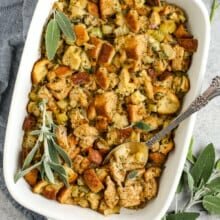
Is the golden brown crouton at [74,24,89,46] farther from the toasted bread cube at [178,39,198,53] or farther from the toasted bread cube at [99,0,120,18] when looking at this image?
the toasted bread cube at [178,39,198,53]

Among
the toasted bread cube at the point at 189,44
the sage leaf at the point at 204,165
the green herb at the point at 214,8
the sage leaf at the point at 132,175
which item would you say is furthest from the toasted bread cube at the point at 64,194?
the green herb at the point at 214,8

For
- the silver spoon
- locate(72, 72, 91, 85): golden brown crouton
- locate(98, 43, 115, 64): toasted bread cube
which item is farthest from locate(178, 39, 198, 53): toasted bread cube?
locate(72, 72, 91, 85): golden brown crouton

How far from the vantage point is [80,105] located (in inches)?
82.0

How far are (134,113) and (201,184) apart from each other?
0.49 metres

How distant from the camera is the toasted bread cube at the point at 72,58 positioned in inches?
Answer: 80.8

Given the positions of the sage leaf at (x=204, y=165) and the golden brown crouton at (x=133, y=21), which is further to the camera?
the sage leaf at (x=204, y=165)

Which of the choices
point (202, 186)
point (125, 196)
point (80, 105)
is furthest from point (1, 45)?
point (202, 186)

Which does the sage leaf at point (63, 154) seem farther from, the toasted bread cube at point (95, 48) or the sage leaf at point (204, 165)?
the sage leaf at point (204, 165)

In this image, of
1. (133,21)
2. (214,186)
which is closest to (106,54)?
(133,21)

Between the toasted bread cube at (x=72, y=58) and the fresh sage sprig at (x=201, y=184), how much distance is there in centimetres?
61

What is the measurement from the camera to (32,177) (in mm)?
2160

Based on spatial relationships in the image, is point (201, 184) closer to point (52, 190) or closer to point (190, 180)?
point (190, 180)

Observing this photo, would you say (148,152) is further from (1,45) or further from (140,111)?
(1,45)

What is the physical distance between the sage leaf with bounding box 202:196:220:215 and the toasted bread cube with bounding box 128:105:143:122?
52 cm
